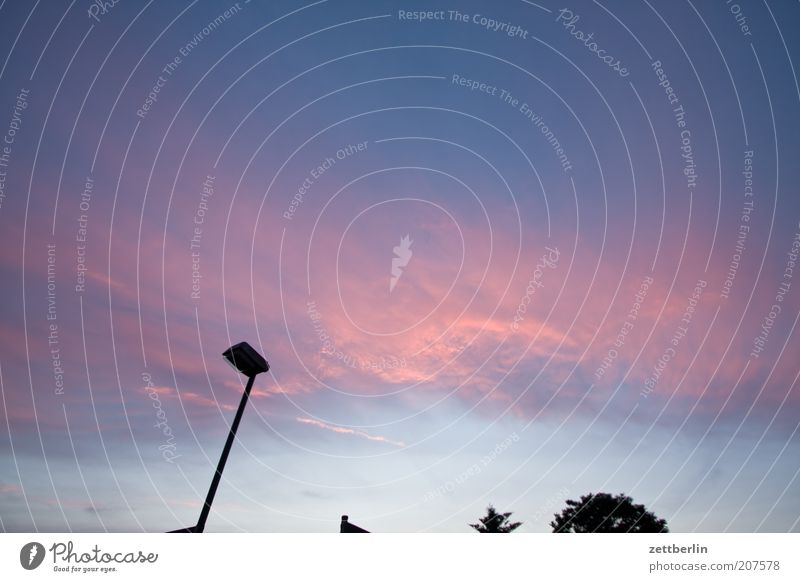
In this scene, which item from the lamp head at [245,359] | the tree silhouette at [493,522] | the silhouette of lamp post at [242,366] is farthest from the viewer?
the tree silhouette at [493,522]

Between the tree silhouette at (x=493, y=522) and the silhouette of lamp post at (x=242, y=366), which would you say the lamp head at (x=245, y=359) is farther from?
the tree silhouette at (x=493, y=522)

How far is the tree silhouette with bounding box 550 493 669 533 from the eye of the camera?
49.2m

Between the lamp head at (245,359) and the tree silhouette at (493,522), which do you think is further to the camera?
the tree silhouette at (493,522)

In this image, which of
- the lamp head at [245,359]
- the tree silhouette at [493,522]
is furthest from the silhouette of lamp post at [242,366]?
the tree silhouette at [493,522]

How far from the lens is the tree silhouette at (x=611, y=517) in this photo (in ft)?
162

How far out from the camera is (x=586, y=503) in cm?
5306

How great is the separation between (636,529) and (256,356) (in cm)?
5215

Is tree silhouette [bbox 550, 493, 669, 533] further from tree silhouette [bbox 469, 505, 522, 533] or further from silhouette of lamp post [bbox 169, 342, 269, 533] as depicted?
silhouette of lamp post [bbox 169, 342, 269, 533]

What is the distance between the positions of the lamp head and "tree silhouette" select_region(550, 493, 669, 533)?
46.0 m

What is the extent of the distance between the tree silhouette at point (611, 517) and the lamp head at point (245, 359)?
151ft

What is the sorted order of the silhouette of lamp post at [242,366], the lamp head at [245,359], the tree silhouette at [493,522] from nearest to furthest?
the silhouette of lamp post at [242,366] < the lamp head at [245,359] < the tree silhouette at [493,522]
